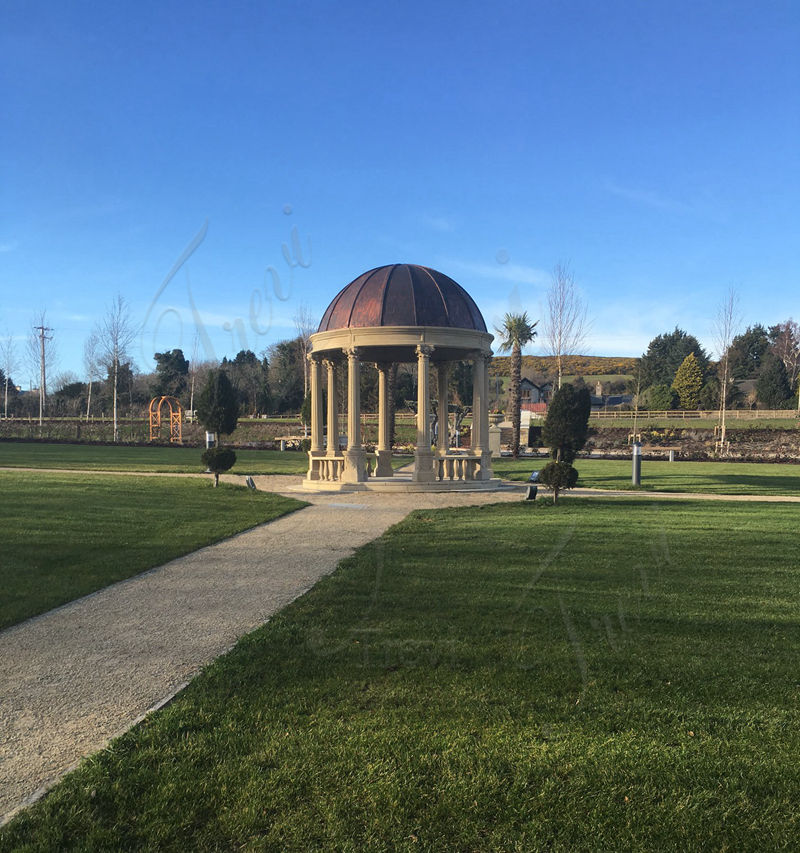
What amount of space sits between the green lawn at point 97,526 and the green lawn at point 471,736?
3448 mm

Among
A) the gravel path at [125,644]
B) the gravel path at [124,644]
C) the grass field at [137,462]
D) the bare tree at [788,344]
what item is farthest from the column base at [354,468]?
the bare tree at [788,344]

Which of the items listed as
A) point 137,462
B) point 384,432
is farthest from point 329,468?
point 137,462

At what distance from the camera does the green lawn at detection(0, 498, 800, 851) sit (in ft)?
11.4

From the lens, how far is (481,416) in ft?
79.7

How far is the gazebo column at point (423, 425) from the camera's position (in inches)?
861

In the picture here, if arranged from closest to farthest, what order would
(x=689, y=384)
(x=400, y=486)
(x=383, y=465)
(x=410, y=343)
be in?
(x=410, y=343) → (x=400, y=486) → (x=383, y=465) → (x=689, y=384)

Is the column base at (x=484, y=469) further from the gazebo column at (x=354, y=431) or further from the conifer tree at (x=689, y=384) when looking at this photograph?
the conifer tree at (x=689, y=384)

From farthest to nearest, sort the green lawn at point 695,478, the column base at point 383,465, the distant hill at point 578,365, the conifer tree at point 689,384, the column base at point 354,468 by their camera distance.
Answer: the distant hill at point 578,365, the conifer tree at point 689,384, the column base at point 383,465, the green lawn at point 695,478, the column base at point 354,468

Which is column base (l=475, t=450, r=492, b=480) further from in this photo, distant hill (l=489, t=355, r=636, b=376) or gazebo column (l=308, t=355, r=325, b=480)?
distant hill (l=489, t=355, r=636, b=376)

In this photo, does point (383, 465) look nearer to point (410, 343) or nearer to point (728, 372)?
point (410, 343)

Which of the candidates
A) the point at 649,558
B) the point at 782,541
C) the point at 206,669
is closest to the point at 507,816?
the point at 206,669

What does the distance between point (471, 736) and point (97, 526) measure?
36.1 ft

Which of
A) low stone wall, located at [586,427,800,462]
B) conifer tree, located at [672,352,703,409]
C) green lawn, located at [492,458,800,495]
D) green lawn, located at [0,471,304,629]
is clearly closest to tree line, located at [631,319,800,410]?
conifer tree, located at [672,352,703,409]

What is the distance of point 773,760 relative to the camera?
4.14m
